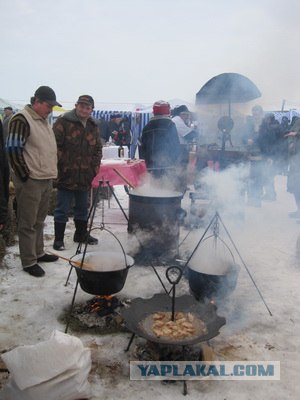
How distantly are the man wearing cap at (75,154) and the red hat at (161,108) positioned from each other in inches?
54.6

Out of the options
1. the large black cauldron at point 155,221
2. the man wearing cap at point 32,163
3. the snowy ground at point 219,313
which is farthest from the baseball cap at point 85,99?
the snowy ground at point 219,313

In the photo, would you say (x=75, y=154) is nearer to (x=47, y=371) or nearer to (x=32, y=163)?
(x=32, y=163)

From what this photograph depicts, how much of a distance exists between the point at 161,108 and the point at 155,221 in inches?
94.6

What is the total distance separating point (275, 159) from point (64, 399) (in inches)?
340

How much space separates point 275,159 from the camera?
9828 millimetres

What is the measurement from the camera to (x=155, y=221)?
5414 mm

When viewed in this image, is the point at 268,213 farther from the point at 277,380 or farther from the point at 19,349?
the point at 19,349

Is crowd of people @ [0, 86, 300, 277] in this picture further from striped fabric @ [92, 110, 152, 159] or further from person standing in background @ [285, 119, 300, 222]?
striped fabric @ [92, 110, 152, 159]

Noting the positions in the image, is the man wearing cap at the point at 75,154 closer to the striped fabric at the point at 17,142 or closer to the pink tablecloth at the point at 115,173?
the striped fabric at the point at 17,142

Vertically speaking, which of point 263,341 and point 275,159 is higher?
point 275,159

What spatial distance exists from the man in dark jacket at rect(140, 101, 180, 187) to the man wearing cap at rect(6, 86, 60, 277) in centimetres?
239

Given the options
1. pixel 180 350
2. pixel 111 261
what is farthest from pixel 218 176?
pixel 180 350

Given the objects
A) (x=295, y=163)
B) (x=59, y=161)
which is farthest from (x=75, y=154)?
(x=295, y=163)
